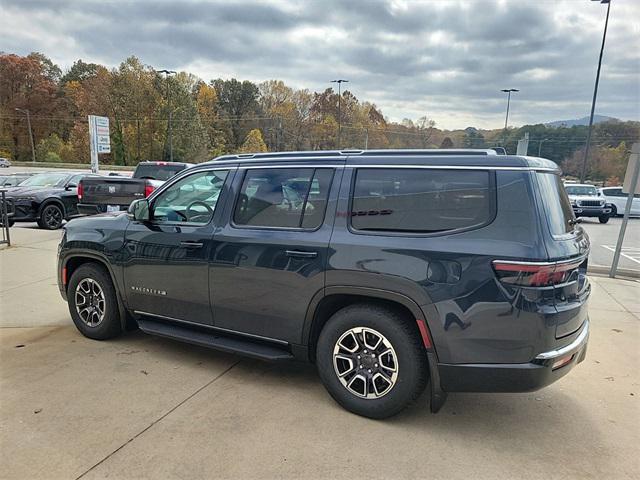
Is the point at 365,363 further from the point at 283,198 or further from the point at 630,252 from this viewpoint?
the point at 630,252

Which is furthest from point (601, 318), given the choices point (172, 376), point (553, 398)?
point (172, 376)

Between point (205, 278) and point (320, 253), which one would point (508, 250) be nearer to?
point (320, 253)

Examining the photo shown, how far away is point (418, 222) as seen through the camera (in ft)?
9.22

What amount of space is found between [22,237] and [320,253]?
9.69 m

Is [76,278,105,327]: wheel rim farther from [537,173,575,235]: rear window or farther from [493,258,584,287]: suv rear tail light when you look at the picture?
[537,173,575,235]: rear window

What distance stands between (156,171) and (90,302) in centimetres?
892

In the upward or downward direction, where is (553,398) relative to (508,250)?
downward

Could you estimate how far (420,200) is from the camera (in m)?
2.85

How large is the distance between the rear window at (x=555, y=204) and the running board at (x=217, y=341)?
2061 mm

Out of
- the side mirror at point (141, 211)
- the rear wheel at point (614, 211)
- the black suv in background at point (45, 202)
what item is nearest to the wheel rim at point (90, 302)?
the side mirror at point (141, 211)

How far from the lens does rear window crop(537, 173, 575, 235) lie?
2611 mm

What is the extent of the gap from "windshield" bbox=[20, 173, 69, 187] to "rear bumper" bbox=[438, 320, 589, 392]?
13.2 meters

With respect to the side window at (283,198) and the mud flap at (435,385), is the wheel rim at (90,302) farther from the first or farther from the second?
the mud flap at (435,385)

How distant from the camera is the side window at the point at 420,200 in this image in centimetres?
268
